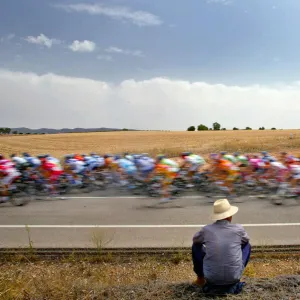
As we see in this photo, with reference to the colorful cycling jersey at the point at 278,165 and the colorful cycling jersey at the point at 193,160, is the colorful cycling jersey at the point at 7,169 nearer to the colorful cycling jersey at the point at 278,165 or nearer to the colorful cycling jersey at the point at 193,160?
the colorful cycling jersey at the point at 193,160

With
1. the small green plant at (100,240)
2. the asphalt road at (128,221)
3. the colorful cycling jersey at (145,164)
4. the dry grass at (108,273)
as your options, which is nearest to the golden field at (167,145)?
the colorful cycling jersey at (145,164)

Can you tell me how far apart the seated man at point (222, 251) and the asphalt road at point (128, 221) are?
280 cm

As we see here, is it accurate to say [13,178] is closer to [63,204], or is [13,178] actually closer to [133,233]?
[63,204]

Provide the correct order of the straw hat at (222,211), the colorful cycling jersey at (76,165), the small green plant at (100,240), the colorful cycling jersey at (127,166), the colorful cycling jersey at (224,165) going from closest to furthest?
1. the straw hat at (222,211)
2. the small green plant at (100,240)
3. the colorful cycling jersey at (224,165)
4. the colorful cycling jersey at (127,166)
5. the colorful cycling jersey at (76,165)

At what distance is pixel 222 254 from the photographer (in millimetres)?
3686

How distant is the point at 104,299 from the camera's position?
386 centimetres

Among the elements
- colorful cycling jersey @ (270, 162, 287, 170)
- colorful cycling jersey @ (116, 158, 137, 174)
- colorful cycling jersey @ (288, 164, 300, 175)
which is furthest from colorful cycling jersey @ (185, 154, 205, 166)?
colorful cycling jersey @ (288, 164, 300, 175)

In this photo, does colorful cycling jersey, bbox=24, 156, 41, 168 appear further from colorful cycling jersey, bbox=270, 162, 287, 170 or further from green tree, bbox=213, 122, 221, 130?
green tree, bbox=213, 122, 221, 130

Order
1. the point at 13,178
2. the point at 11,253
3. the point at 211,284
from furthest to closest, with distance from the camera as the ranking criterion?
1. the point at 13,178
2. the point at 11,253
3. the point at 211,284

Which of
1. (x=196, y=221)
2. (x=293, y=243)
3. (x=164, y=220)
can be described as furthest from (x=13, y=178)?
(x=293, y=243)

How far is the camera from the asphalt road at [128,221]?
6816 mm

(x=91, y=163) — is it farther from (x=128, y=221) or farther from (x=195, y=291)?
(x=195, y=291)

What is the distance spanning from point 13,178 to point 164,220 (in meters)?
4.95

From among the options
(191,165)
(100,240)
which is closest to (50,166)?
(191,165)
